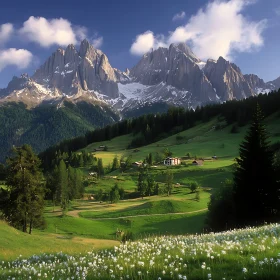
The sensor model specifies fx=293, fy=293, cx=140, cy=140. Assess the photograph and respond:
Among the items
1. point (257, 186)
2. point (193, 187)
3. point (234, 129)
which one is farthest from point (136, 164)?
point (257, 186)

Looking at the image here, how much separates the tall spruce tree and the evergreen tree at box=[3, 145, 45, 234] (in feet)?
110

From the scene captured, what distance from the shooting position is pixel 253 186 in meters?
42.0

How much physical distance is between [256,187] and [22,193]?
3764 cm

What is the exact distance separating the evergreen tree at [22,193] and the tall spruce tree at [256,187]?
110 ft

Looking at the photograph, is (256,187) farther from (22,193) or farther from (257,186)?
(22,193)

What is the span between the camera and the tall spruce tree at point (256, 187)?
134 feet

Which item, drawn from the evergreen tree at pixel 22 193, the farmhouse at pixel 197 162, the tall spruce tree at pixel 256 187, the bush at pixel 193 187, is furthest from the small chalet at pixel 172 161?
the tall spruce tree at pixel 256 187

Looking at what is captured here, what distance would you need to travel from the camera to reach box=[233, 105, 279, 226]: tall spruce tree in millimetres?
40750

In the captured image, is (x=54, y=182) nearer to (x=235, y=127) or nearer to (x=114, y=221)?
(x=114, y=221)

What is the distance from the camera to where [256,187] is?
41781mm

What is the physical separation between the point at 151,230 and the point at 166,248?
5956 centimetres

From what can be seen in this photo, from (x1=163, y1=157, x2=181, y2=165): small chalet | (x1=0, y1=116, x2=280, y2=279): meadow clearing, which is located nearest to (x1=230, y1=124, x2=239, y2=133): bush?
(x1=0, y1=116, x2=280, y2=279): meadow clearing

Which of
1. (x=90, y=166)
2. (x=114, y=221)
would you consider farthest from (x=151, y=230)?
(x=90, y=166)

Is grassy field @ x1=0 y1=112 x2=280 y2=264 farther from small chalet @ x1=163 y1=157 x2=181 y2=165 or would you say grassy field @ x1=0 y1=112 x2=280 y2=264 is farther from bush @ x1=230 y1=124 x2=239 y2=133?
bush @ x1=230 y1=124 x2=239 y2=133
